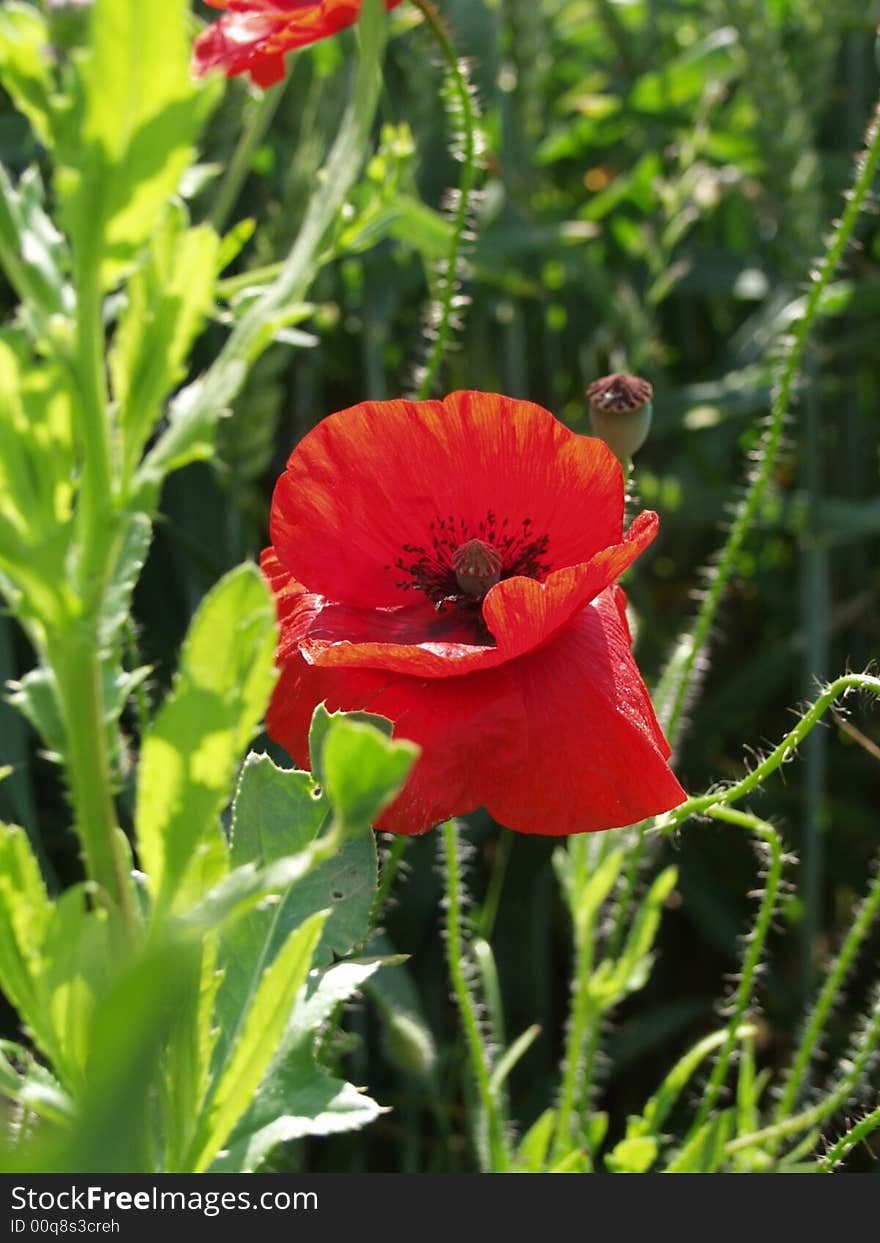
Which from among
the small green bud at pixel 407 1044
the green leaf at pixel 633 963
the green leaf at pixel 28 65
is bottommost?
the small green bud at pixel 407 1044

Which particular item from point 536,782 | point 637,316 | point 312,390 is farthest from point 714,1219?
point 312,390

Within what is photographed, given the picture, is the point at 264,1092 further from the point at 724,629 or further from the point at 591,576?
the point at 724,629

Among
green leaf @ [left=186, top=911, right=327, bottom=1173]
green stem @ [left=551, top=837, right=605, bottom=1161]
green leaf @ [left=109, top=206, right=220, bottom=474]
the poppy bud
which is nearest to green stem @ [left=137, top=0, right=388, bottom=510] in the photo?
green leaf @ [left=109, top=206, right=220, bottom=474]

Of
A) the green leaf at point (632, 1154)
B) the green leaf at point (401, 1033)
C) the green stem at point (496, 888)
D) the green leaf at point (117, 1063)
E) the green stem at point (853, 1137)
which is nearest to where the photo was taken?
the green leaf at point (117, 1063)

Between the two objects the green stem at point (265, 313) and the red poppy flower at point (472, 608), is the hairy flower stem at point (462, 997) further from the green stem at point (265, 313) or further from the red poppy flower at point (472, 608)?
the green stem at point (265, 313)

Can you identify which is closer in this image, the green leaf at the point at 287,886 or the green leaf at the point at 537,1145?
the green leaf at the point at 287,886

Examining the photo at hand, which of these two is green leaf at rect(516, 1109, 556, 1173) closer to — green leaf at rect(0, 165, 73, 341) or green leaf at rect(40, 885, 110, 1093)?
green leaf at rect(40, 885, 110, 1093)

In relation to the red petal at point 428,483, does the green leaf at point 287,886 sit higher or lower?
lower

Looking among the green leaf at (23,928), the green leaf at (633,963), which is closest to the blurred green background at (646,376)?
the green leaf at (633,963)
